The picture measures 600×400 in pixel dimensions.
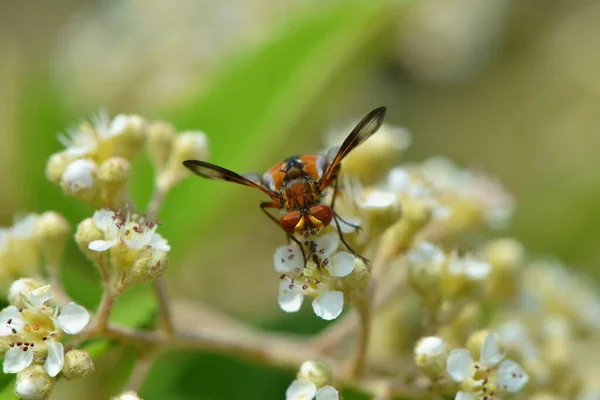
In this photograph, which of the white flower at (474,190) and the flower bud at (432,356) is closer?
the flower bud at (432,356)

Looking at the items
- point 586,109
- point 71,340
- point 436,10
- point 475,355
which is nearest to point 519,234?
point 586,109

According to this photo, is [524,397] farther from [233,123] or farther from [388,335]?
[233,123]

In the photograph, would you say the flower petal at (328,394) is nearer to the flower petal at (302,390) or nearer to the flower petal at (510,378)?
the flower petal at (302,390)

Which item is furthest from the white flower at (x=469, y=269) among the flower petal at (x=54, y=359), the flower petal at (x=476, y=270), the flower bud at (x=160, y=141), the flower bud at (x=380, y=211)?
the flower petal at (x=54, y=359)

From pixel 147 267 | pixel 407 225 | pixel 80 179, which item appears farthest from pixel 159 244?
pixel 407 225

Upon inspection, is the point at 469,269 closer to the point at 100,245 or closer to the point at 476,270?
the point at 476,270

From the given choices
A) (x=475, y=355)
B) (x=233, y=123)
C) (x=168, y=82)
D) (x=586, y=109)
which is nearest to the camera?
(x=475, y=355)
